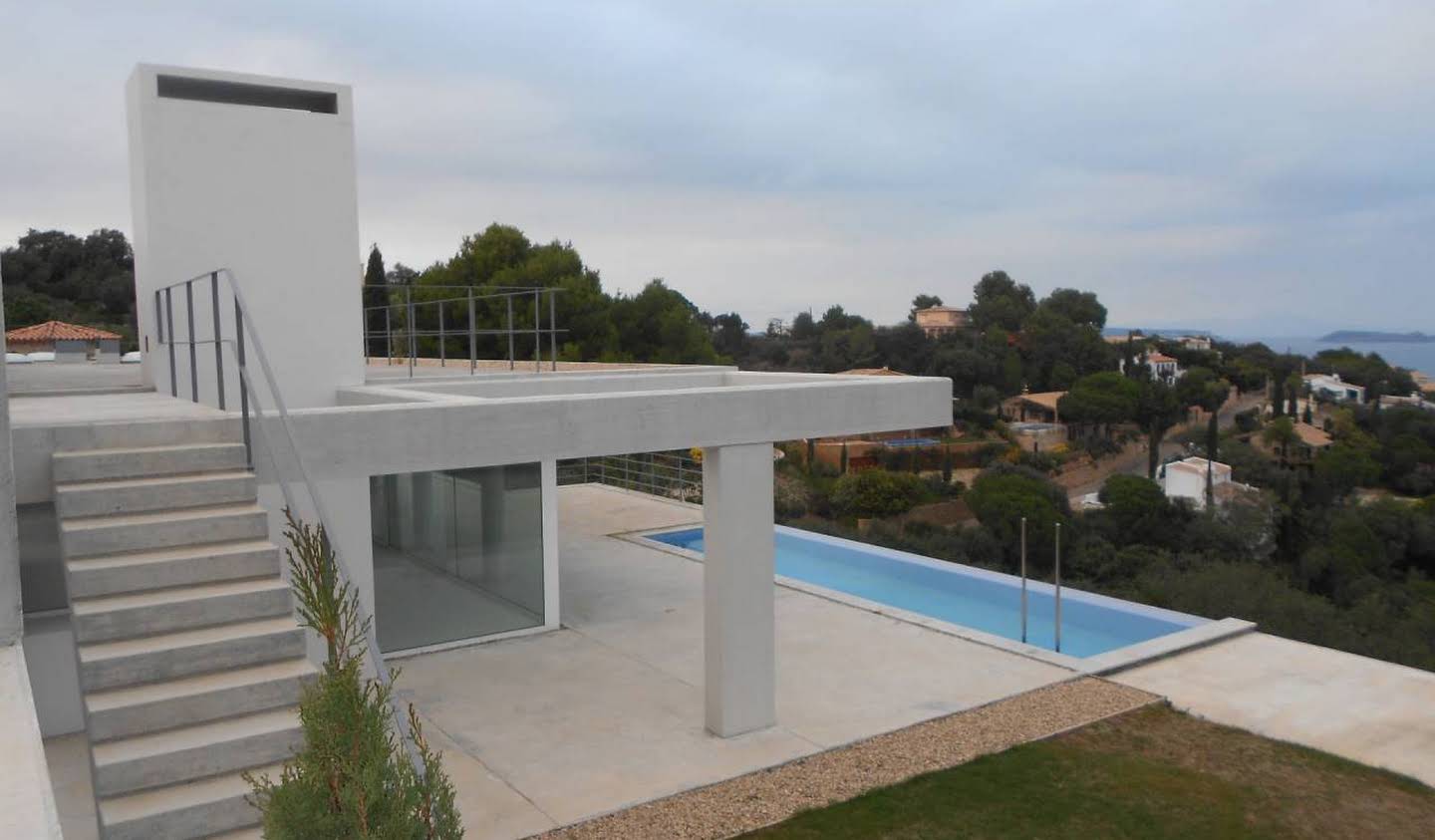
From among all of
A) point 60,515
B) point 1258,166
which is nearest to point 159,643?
point 60,515

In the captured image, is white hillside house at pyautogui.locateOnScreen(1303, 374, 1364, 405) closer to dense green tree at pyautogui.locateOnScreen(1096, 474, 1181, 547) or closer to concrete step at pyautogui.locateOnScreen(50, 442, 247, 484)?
dense green tree at pyautogui.locateOnScreen(1096, 474, 1181, 547)

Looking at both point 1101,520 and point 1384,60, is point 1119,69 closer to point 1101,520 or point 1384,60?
point 1384,60

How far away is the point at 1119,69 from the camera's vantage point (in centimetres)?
2405

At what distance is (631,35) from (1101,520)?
28.4 m

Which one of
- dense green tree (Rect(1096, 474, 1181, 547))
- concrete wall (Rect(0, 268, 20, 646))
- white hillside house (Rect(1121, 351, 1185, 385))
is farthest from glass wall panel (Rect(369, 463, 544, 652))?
white hillside house (Rect(1121, 351, 1185, 385))

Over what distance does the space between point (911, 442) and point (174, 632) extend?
47.6 metres

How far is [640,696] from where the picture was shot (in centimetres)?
980

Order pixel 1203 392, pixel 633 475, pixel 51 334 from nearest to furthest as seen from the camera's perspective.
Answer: pixel 633 475
pixel 51 334
pixel 1203 392

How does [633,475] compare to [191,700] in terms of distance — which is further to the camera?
[633,475]

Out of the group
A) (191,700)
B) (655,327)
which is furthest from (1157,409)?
(191,700)

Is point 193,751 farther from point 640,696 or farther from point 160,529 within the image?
point 640,696

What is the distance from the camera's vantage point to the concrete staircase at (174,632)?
4.71m

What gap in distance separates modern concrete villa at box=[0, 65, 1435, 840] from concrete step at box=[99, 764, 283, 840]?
1 centimetres

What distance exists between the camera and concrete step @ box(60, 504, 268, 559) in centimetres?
538
